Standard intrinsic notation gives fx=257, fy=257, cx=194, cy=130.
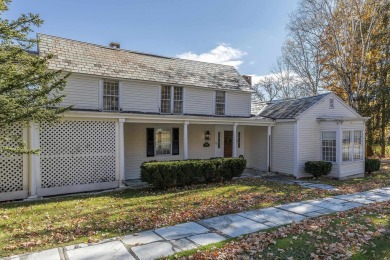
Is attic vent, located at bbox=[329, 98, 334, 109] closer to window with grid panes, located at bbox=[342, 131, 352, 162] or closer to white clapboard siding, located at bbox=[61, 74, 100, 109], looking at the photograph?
A: window with grid panes, located at bbox=[342, 131, 352, 162]

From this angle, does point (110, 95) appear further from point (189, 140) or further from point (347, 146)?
point (347, 146)

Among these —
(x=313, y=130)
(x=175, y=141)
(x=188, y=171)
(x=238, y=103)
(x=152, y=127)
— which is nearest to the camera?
(x=188, y=171)

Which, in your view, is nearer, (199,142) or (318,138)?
(318,138)

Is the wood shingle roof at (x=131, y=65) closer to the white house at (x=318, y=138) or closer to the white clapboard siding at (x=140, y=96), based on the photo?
the white clapboard siding at (x=140, y=96)

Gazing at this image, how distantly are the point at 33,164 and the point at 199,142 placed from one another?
27.5ft

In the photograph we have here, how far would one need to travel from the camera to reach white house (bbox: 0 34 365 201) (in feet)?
31.7

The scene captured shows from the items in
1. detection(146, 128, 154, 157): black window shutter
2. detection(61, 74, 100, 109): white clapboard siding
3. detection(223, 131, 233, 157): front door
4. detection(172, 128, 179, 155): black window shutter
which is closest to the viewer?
detection(61, 74, 100, 109): white clapboard siding

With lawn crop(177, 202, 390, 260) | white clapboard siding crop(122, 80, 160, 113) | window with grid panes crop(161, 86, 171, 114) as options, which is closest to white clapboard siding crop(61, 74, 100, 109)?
white clapboard siding crop(122, 80, 160, 113)

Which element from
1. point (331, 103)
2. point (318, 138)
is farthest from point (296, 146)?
point (331, 103)

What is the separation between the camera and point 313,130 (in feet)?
46.8

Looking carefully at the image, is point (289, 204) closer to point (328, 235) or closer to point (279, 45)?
point (328, 235)

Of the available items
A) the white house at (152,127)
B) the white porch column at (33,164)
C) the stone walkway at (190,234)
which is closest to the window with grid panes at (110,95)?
the white house at (152,127)

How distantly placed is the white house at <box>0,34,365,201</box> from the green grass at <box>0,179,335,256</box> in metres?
1.27

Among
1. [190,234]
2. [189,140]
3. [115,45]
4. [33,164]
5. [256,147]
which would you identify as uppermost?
[115,45]
